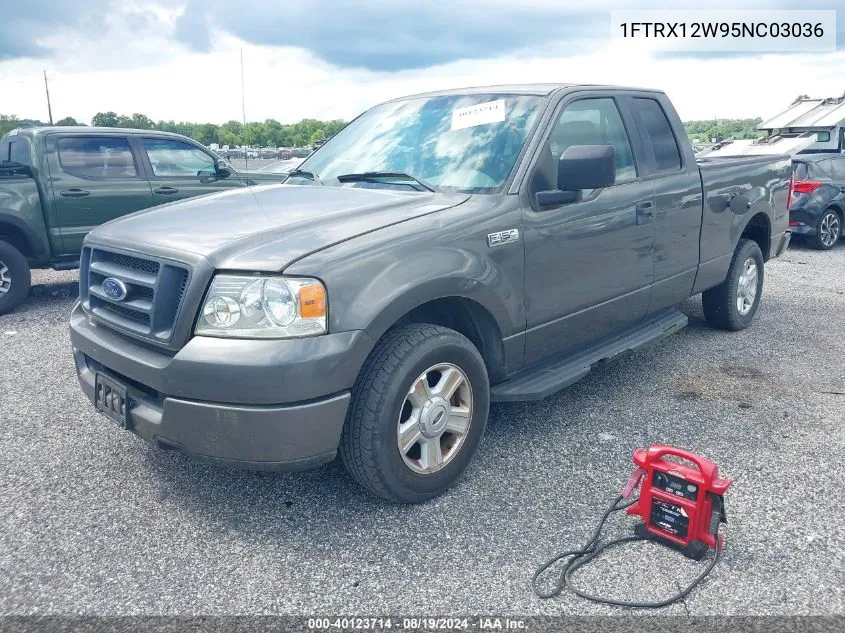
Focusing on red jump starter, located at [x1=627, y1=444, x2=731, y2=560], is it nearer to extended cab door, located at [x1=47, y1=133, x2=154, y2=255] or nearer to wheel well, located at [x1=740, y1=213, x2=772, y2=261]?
wheel well, located at [x1=740, y1=213, x2=772, y2=261]

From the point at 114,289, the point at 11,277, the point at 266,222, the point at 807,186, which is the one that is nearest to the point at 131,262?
the point at 114,289

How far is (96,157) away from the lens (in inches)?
297

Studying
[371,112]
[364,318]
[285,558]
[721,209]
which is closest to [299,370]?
[364,318]

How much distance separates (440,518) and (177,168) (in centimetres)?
648

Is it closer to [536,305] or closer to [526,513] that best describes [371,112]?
[536,305]

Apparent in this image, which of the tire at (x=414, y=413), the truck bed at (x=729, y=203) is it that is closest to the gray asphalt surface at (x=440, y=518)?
the tire at (x=414, y=413)

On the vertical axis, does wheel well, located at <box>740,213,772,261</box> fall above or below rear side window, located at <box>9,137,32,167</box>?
below

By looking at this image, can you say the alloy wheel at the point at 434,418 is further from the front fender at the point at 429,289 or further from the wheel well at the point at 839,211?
the wheel well at the point at 839,211

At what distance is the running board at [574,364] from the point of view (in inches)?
139

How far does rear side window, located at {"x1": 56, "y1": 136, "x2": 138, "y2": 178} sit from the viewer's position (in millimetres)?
7348

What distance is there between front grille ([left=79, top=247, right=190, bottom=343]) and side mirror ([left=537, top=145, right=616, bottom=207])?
176cm

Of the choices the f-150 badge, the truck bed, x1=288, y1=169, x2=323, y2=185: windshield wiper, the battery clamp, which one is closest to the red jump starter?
the battery clamp

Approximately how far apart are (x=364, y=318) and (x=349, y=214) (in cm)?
63

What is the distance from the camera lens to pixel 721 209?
506cm
